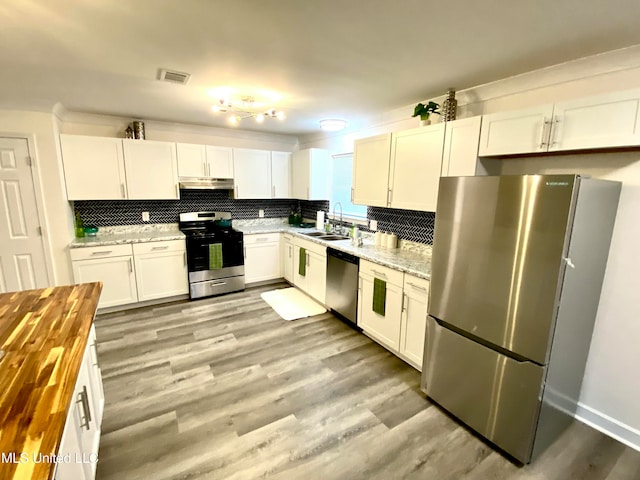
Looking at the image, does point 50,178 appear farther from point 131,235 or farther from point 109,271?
point 109,271

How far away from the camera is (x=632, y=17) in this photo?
4.90 ft

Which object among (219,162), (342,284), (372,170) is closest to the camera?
(372,170)

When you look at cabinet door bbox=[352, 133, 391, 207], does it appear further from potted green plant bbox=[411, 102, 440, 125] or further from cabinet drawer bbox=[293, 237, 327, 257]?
cabinet drawer bbox=[293, 237, 327, 257]

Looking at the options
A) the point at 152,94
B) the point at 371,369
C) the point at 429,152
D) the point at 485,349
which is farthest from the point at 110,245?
the point at 485,349

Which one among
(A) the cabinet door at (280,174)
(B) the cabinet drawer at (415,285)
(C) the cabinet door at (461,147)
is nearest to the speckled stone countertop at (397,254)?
(B) the cabinet drawer at (415,285)

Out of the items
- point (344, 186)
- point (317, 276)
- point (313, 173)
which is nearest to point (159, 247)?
point (317, 276)

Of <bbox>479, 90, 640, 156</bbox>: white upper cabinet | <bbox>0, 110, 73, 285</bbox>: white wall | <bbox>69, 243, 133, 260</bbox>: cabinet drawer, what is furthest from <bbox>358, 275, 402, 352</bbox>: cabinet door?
<bbox>0, 110, 73, 285</bbox>: white wall

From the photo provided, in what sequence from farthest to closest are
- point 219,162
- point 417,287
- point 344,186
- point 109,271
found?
point 344,186, point 219,162, point 109,271, point 417,287

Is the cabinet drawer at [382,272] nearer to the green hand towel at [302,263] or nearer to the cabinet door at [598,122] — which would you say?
the green hand towel at [302,263]

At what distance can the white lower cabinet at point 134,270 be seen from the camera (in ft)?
11.6

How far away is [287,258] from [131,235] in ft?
7.04

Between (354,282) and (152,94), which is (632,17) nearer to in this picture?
(354,282)

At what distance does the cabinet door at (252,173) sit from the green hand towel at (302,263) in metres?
1.22

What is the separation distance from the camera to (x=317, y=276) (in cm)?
397
